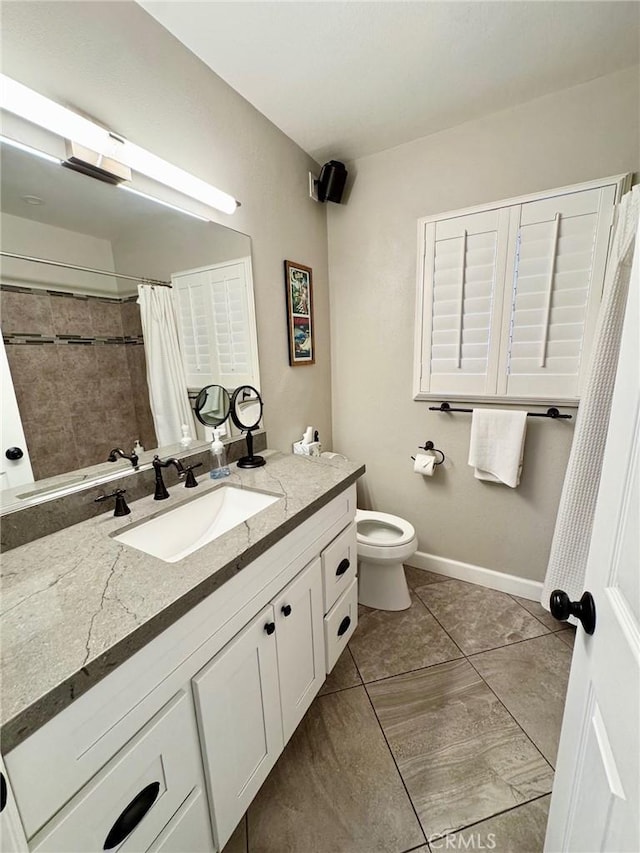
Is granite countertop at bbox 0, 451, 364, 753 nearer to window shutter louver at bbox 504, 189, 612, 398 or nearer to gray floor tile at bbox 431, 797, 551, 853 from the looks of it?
gray floor tile at bbox 431, 797, 551, 853

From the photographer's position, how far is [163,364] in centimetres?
129

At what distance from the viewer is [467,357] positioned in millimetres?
1832

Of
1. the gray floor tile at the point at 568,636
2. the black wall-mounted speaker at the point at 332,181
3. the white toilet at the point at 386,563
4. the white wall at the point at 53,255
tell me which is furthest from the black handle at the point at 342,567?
the black wall-mounted speaker at the point at 332,181

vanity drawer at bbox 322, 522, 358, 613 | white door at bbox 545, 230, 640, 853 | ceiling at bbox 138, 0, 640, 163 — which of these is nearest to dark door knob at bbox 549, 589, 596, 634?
white door at bbox 545, 230, 640, 853

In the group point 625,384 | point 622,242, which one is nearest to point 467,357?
point 622,242

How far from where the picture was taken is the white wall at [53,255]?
886 millimetres

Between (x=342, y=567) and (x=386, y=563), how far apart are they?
0.50 meters

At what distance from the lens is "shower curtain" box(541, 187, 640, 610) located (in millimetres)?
1320

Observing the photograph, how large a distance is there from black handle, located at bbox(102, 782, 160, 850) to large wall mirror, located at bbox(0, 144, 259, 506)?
2.49 ft

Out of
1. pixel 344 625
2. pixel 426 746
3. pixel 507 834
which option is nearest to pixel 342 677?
pixel 344 625

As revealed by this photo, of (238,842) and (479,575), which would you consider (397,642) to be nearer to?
(479,575)

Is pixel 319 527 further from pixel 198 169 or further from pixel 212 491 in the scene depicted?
pixel 198 169

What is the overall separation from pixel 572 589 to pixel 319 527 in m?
1.28

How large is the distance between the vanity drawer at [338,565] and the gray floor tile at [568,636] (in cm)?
110
